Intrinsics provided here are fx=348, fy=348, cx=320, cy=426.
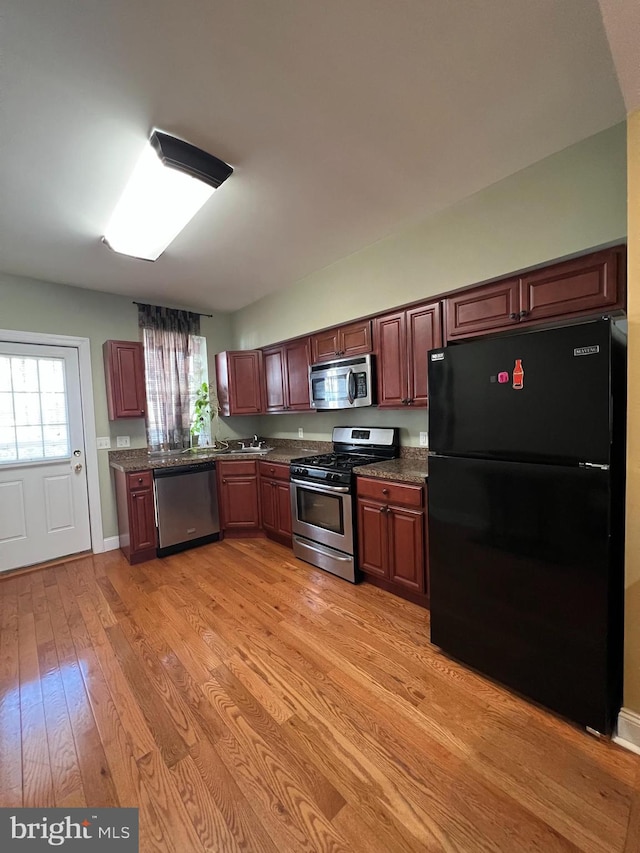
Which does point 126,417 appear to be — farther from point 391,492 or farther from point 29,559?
point 391,492

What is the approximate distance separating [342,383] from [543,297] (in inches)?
63.9

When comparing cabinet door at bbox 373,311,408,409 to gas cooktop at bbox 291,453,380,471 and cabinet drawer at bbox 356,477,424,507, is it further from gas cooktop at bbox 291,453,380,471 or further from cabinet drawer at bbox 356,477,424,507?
cabinet drawer at bbox 356,477,424,507

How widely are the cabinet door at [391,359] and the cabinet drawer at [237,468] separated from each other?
5.50 feet

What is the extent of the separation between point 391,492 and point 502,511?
92 cm

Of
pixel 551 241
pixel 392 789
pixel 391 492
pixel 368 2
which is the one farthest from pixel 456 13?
pixel 392 789

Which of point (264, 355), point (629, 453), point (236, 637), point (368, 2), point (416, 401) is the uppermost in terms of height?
point (368, 2)

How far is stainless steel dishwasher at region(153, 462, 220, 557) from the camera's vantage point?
346cm

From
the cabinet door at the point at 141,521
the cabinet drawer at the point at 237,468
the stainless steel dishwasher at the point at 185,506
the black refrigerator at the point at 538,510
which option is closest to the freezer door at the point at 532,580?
the black refrigerator at the point at 538,510

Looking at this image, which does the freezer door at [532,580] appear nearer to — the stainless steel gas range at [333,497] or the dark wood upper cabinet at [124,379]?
the stainless steel gas range at [333,497]

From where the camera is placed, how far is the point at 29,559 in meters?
3.33

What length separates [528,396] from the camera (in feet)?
5.10

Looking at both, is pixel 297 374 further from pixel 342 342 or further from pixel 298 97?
pixel 298 97

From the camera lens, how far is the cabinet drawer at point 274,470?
3488 millimetres

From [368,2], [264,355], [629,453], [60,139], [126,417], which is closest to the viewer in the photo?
[368,2]
